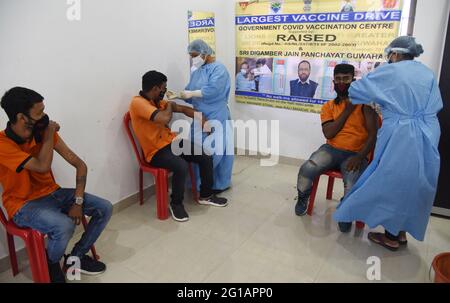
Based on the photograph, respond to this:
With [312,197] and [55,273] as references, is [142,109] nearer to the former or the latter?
[55,273]

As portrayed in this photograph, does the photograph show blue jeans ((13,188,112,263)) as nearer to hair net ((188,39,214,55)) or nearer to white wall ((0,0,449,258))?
white wall ((0,0,449,258))

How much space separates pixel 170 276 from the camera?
200 centimetres

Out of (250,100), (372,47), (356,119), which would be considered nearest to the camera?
(356,119)

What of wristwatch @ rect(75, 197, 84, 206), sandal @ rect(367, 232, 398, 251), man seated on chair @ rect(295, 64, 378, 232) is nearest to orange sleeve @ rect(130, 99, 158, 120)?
wristwatch @ rect(75, 197, 84, 206)

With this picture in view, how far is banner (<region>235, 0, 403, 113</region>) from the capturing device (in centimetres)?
295

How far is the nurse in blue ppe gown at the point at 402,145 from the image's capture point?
6.45 ft

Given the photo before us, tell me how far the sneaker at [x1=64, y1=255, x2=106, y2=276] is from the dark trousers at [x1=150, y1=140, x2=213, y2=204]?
0.79m

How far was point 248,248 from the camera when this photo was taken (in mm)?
2277

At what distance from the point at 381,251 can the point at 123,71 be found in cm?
234

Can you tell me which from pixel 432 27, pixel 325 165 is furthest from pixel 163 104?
pixel 432 27

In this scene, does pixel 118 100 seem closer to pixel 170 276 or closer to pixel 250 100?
pixel 170 276

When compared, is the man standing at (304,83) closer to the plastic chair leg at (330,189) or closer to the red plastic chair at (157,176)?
the plastic chair leg at (330,189)

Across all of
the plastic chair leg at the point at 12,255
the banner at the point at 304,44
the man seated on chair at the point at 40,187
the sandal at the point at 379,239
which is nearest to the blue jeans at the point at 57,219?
the man seated on chair at the point at 40,187
